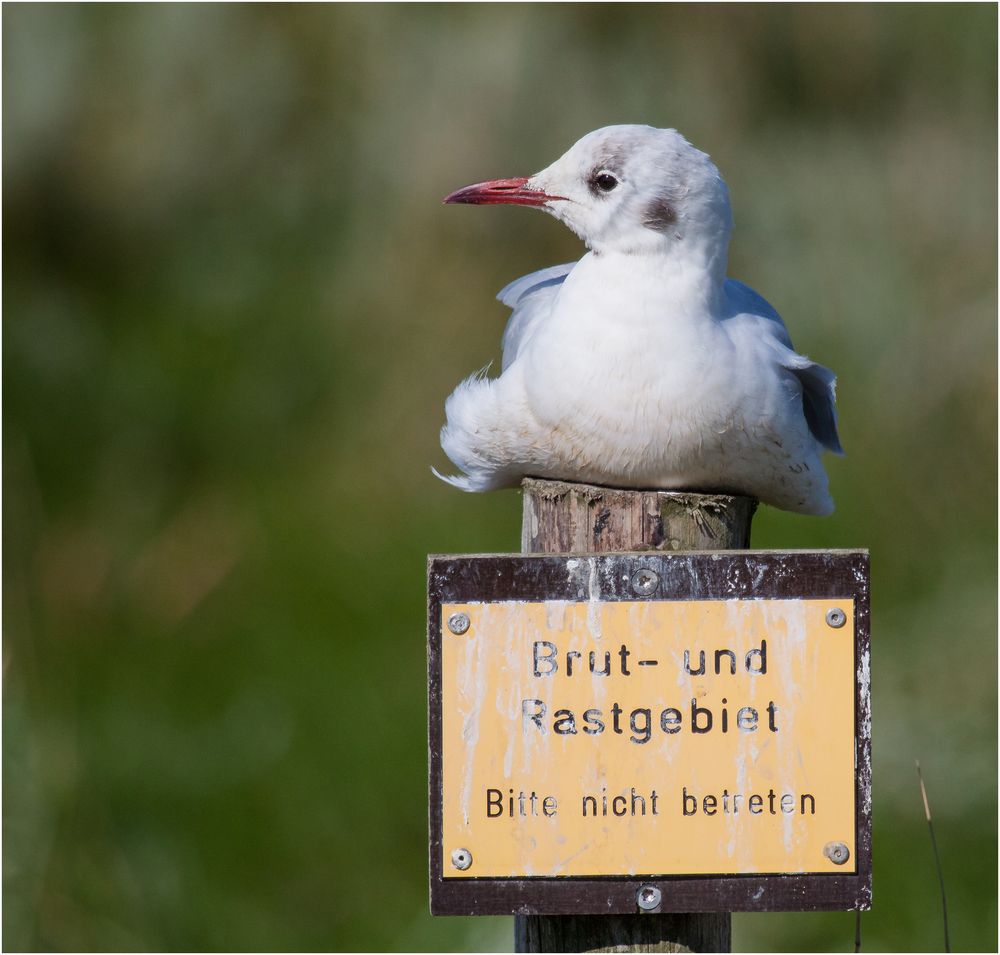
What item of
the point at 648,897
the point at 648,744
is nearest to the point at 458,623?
the point at 648,744

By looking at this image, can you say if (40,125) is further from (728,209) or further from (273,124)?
(728,209)

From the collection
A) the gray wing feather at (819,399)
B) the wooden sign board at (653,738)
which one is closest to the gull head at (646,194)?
the gray wing feather at (819,399)

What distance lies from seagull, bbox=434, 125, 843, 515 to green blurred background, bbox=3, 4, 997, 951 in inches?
83.1

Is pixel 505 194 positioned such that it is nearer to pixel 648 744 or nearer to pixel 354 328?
pixel 648 744

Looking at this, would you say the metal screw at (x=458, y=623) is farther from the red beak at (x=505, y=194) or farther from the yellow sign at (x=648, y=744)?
the red beak at (x=505, y=194)

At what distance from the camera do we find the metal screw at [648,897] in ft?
5.77

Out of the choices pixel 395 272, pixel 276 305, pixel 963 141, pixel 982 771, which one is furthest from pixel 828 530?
pixel 276 305

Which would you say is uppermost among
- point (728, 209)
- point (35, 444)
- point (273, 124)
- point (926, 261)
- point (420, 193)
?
point (273, 124)

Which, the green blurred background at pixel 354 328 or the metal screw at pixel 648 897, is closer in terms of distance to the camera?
the metal screw at pixel 648 897

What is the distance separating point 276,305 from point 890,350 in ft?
7.56

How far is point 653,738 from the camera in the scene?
176 centimetres

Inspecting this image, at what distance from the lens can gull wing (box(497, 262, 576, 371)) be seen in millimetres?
2264

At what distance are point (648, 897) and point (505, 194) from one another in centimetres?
102

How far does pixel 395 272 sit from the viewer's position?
540cm
